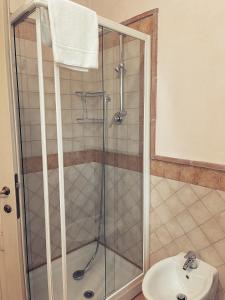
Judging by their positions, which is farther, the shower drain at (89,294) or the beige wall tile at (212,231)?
the shower drain at (89,294)

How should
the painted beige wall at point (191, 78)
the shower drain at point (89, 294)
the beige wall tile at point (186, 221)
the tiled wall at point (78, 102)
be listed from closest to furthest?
the tiled wall at point (78, 102) → the painted beige wall at point (191, 78) → the beige wall tile at point (186, 221) → the shower drain at point (89, 294)

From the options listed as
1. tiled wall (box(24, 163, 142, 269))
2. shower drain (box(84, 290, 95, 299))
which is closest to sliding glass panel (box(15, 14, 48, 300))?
tiled wall (box(24, 163, 142, 269))

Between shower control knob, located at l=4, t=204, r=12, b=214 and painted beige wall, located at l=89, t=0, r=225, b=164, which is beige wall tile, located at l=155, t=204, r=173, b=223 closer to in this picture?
painted beige wall, located at l=89, t=0, r=225, b=164

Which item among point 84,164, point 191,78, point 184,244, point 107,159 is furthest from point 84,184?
point 191,78

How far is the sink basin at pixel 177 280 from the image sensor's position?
1.43 metres

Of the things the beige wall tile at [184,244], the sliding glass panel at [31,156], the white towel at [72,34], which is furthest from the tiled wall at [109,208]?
the white towel at [72,34]

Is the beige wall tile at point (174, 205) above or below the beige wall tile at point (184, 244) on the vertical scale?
above

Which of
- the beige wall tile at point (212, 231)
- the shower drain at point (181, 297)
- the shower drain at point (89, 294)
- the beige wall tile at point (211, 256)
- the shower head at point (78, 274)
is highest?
the beige wall tile at point (212, 231)

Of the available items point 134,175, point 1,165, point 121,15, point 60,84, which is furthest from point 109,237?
point 121,15

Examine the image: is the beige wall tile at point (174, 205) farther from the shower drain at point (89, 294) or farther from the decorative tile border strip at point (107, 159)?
the shower drain at point (89, 294)

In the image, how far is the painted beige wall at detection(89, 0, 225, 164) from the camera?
145 cm

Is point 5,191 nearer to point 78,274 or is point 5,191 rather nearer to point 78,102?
point 78,102

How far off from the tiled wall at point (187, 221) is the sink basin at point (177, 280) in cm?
11

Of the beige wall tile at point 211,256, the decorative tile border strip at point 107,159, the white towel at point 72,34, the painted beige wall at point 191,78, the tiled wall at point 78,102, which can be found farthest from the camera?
the decorative tile border strip at point 107,159
